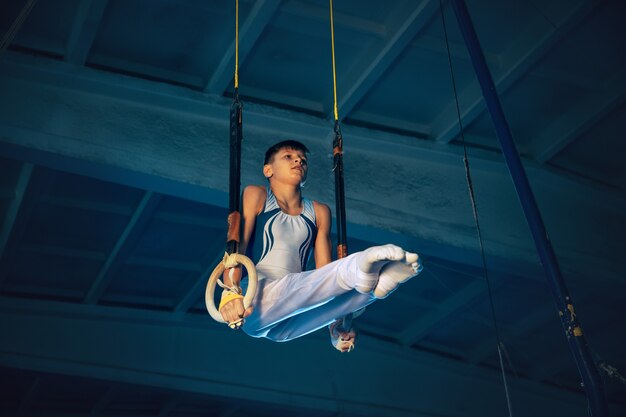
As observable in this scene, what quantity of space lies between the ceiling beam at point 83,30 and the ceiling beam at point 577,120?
14.2 ft

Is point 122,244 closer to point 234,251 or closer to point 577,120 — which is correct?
point 234,251

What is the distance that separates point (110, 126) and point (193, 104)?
78 cm

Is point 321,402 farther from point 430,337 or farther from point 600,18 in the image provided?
point 600,18

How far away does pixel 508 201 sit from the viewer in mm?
7875

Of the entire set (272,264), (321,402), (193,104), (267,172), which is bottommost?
(272,264)

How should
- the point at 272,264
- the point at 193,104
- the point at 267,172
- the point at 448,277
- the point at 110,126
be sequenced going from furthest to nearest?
the point at 448,277 → the point at 193,104 → the point at 110,126 → the point at 267,172 → the point at 272,264

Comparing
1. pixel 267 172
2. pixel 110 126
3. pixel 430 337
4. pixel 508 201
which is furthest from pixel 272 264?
pixel 430 337

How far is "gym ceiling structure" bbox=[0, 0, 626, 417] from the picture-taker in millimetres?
6574

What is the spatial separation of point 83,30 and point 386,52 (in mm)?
2463

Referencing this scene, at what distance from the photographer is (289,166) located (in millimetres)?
5242

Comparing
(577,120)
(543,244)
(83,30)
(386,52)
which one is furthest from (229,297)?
(577,120)

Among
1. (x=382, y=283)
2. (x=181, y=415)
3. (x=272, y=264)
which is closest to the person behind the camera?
(x=382, y=283)

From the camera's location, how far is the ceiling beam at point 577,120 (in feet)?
24.0

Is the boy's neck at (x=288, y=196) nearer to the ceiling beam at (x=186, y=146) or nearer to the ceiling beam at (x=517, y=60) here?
the ceiling beam at (x=186, y=146)
